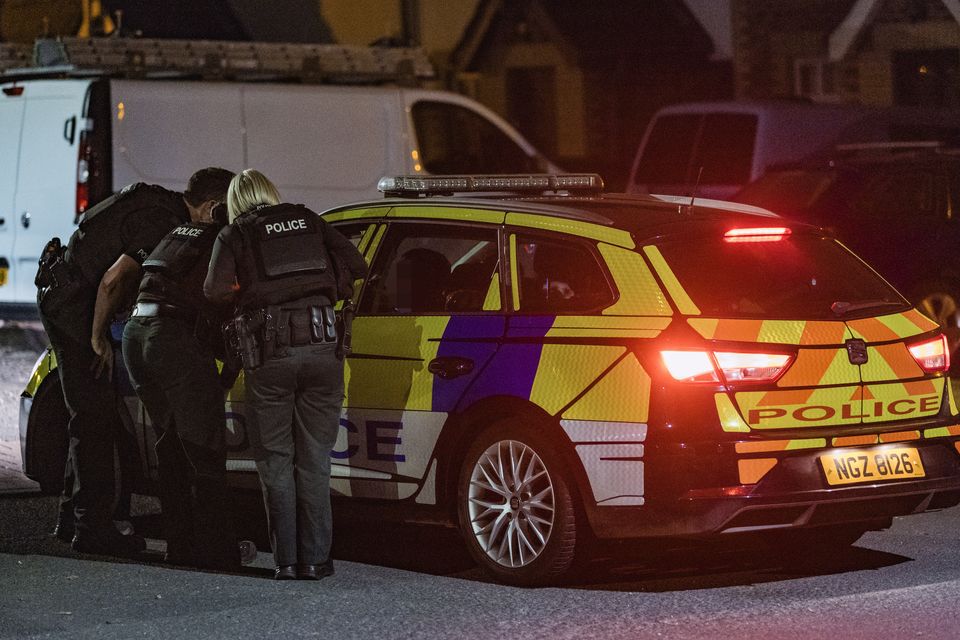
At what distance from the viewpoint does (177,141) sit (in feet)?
50.1

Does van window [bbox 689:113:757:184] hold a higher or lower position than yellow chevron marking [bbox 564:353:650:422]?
higher

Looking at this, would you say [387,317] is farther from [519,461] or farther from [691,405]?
[691,405]

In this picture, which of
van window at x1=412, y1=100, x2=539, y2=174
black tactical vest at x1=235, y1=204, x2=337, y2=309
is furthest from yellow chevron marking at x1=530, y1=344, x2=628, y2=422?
van window at x1=412, y1=100, x2=539, y2=174

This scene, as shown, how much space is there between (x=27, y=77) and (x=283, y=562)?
9071mm

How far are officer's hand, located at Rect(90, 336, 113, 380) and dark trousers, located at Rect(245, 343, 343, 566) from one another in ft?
2.86

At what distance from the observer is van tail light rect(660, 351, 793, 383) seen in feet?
22.7

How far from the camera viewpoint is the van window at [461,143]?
659 inches

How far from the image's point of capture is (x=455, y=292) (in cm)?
786

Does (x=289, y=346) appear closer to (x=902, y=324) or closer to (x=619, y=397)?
(x=619, y=397)

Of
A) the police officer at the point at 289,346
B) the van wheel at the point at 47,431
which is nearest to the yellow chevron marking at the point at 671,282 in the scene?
the police officer at the point at 289,346

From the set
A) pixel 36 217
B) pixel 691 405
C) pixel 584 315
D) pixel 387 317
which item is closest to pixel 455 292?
pixel 387 317

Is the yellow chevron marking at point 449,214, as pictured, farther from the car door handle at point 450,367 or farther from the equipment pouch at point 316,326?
the equipment pouch at point 316,326

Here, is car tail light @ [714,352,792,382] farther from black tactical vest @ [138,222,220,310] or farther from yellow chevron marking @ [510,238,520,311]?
black tactical vest @ [138,222,220,310]

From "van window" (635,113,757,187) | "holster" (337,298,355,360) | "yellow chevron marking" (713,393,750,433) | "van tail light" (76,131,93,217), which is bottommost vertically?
"yellow chevron marking" (713,393,750,433)
